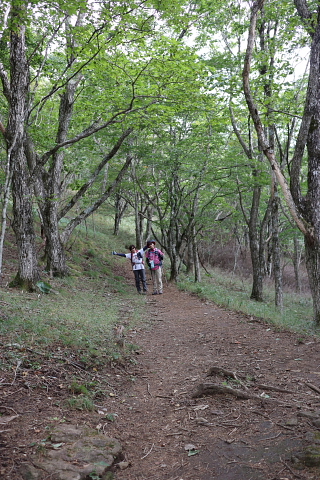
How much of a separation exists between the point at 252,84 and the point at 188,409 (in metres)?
9.62

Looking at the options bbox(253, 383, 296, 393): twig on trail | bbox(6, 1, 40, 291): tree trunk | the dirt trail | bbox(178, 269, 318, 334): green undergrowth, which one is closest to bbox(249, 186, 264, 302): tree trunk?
bbox(178, 269, 318, 334): green undergrowth

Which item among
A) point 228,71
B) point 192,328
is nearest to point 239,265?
point 228,71

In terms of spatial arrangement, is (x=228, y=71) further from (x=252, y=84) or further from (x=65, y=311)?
(x=65, y=311)

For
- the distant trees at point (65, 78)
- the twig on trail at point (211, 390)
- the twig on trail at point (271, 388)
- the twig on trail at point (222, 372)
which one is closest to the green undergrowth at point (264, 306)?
the twig on trail at point (222, 372)

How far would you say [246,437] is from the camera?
134 inches

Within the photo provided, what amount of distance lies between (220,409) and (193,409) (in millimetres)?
329

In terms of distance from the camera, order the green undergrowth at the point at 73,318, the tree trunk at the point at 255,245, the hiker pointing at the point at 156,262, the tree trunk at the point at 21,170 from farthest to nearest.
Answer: the hiker pointing at the point at 156,262, the tree trunk at the point at 255,245, the tree trunk at the point at 21,170, the green undergrowth at the point at 73,318

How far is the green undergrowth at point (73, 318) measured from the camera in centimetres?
522

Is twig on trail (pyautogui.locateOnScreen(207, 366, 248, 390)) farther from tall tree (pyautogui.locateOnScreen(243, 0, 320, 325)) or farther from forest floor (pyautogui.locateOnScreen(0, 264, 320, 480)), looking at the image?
tall tree (pyautogui.locateOnScreen(243, 0, 320, 325))

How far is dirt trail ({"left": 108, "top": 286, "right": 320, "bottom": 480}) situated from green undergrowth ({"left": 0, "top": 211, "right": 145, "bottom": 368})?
0.71 m

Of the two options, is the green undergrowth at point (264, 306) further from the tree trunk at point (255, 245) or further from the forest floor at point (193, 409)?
the forest floor at point (193, 409)

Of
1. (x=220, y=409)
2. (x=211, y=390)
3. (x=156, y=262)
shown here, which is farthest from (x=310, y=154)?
(x=156, y=262)

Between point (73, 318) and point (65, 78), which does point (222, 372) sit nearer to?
point (73, 318)

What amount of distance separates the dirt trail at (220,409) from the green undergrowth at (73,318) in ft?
2.33
